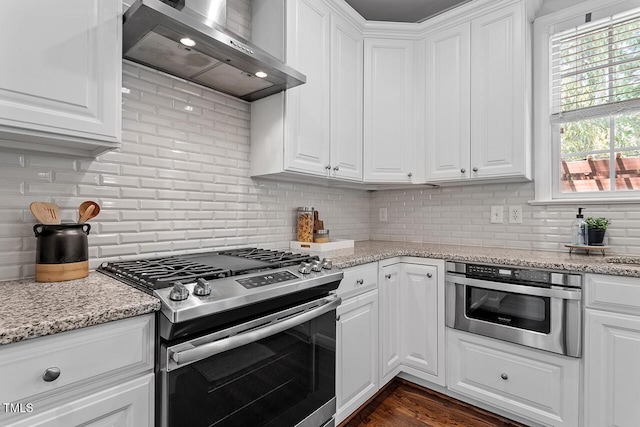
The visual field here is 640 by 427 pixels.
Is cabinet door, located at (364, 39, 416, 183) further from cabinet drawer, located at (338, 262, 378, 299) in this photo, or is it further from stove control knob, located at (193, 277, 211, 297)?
stove control knob, located at (193, 277, 211, 297)

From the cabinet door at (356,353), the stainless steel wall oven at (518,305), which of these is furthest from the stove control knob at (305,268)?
the stainless steel wall oven at (518,305)

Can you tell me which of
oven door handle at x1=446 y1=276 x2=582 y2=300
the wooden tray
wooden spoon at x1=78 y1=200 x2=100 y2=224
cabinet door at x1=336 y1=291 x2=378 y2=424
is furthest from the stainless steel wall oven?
wooden spoon at x1=78 y1=200 x2=100 y2=224

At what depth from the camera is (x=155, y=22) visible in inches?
48.4

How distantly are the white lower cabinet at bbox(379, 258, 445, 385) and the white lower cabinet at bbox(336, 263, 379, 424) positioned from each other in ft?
0.36

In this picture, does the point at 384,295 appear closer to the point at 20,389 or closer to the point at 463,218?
the point at 463,218

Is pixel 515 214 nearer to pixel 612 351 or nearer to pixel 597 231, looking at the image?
pixel 597 231

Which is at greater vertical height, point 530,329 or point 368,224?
point 368,224

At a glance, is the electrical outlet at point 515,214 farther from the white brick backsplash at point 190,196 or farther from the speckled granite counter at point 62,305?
the speckled granite counter at point 62,305

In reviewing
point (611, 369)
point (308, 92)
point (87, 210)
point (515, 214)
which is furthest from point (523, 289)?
point (87, 210)

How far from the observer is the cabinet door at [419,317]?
215cm

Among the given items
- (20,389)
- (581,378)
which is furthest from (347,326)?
(20,389)

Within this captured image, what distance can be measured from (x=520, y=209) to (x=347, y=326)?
1.55m

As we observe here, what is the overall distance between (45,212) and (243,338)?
35.0 inches

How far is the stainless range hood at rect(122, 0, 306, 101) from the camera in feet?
4.04
